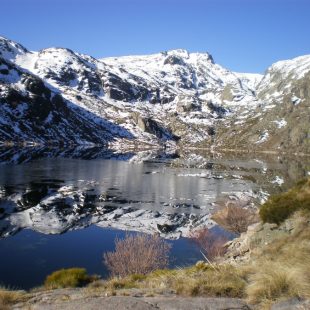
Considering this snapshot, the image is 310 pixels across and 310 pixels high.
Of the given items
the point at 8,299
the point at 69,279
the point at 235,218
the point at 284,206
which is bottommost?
the point at 235,218

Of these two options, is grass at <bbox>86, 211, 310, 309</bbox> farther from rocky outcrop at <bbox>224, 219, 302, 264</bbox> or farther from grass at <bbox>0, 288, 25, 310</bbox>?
rocky outcrop at <bbox>224, 219, 302, 264</bbox>

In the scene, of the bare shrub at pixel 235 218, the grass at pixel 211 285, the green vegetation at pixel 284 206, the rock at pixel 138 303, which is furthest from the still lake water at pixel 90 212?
the grass at pixel 211 285

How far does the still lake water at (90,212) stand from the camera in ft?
141

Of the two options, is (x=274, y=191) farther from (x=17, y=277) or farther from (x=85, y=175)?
(x=17, y=277)

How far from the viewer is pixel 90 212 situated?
65.7m

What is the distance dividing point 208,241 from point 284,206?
2353 cm

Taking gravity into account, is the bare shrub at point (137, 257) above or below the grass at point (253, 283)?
below

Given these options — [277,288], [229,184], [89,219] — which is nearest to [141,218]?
[89,219]

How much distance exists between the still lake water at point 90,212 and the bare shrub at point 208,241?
124cm

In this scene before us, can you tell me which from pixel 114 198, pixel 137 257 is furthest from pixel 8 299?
pixel 114 198

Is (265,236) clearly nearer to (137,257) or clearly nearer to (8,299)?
(137,257)

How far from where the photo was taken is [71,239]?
5103 centimetres

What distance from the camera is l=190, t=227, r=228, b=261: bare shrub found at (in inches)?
1923

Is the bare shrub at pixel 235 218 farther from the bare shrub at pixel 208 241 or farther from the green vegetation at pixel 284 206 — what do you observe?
the green vegetation at pixel 284 206
